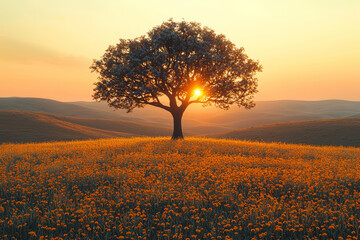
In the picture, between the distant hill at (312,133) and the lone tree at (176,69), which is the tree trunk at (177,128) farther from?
the distant hill at (312,133)

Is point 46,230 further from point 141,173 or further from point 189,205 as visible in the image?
point 141,173

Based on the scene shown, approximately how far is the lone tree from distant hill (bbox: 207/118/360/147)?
20.2 meters

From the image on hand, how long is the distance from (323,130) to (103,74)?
4030 cm

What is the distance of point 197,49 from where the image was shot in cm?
2544

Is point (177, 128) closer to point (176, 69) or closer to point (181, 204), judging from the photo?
point (176, 69)

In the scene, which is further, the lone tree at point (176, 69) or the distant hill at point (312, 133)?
the distant hill at point (312, 133)

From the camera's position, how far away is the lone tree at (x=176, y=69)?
25484 mm

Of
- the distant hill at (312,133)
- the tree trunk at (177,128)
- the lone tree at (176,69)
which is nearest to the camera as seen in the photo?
the lone tree at (176,69)

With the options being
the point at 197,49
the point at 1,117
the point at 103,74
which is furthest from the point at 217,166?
the point at 1,117

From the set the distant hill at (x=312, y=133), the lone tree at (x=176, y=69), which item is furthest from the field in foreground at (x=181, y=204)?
the distant hill at (x=312, y=133)

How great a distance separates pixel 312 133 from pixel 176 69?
1310 inches

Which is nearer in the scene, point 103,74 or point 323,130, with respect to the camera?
point 103,74

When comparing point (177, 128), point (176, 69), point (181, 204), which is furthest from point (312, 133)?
point (181, 204)

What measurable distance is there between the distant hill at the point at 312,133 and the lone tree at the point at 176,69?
20.2m
